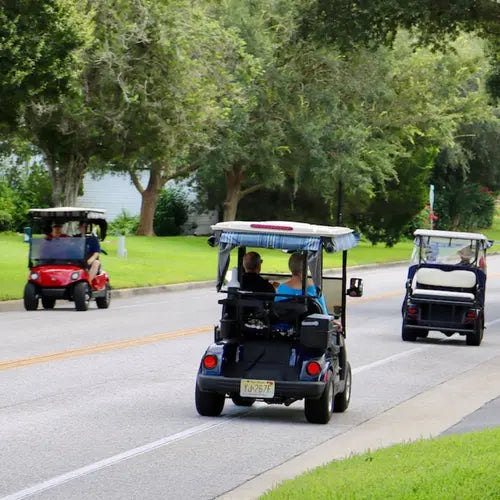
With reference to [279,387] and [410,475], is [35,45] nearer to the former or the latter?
[279,387]

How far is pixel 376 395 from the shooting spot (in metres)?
15.6

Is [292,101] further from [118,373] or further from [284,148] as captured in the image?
[118,373]

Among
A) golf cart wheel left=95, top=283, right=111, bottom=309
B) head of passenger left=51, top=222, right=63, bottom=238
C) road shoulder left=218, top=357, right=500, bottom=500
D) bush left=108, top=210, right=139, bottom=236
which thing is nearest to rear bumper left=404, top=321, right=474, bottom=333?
road shoulder left=218, top=357, right=500, bottom=500

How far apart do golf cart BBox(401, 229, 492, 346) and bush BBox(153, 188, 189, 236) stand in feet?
142

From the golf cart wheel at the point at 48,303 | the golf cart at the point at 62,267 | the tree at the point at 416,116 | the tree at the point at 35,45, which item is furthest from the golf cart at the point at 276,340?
the tree at the point at 416,116

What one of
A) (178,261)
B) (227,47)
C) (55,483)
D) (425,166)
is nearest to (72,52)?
(227,47)

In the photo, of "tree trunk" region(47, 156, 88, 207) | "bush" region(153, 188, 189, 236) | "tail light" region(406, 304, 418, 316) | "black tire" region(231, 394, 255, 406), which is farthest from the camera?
"bush" region(153, 188, 189, 236)

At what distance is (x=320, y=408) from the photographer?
12.9 metres

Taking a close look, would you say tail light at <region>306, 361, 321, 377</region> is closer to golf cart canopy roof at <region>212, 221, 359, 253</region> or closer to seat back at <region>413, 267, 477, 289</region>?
golf cart canopy roof at <region>212, 221, 359, 253</region>

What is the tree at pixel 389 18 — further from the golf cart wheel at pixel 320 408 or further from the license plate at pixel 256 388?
the license plate at pixel 256 388

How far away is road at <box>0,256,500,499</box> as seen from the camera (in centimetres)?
1000

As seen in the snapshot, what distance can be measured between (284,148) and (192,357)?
35.9 m

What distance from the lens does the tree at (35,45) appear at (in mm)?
27828

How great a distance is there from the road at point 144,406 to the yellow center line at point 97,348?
2 cm
